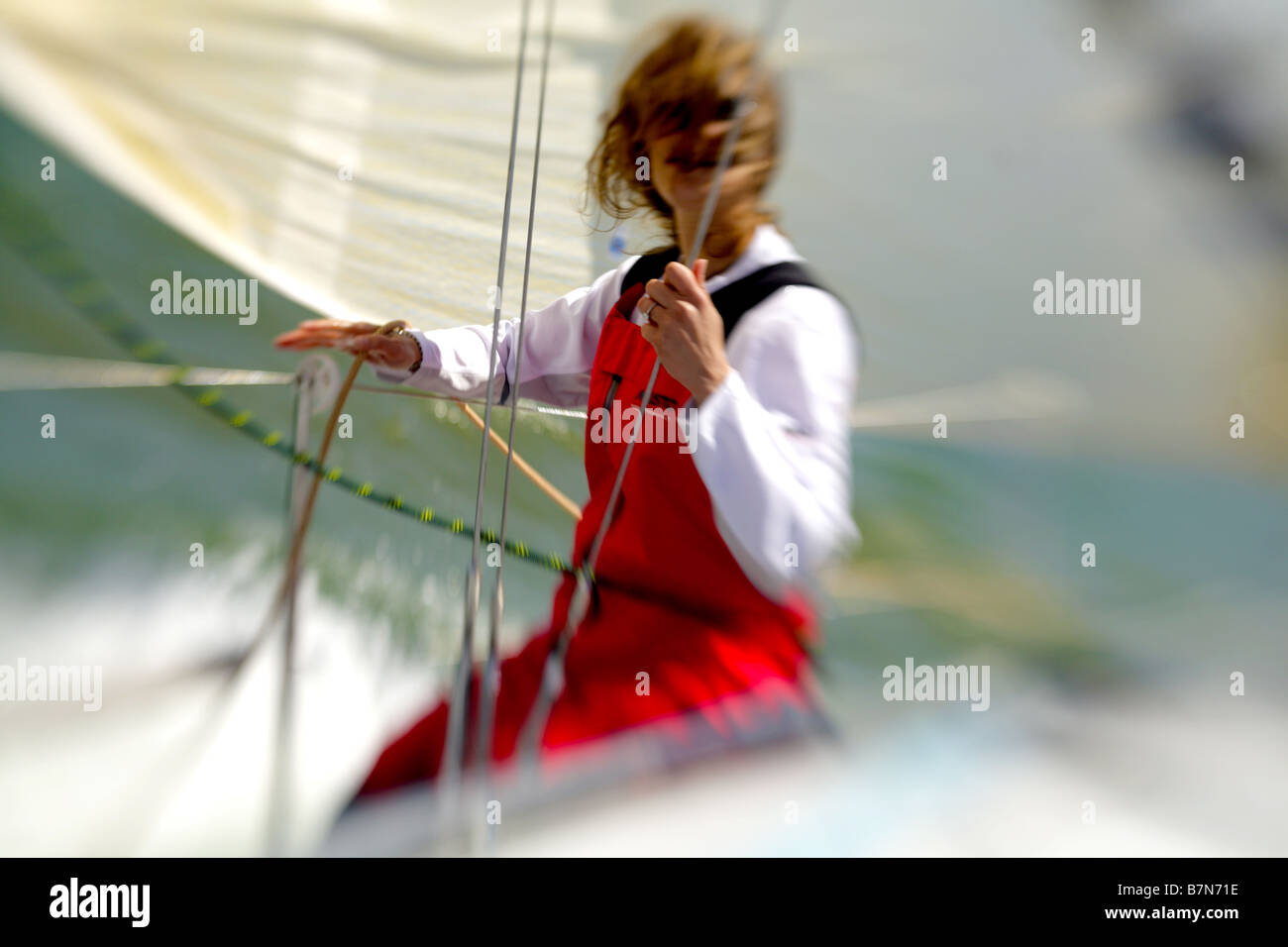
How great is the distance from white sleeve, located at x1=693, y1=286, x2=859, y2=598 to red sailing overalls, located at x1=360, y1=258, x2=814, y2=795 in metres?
0.04

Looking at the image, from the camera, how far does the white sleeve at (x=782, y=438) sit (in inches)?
23.4

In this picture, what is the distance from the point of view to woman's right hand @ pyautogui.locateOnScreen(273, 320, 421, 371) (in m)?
0.77

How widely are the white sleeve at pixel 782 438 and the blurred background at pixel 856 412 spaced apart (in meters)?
0.18

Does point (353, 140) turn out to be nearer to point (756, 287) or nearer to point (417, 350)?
point (417, 350)

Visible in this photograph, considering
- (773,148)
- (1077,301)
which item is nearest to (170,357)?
(773,148)

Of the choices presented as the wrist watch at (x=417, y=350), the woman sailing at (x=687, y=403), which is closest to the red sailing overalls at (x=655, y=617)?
the woman sailing at (x=687, y=403)

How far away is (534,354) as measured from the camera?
778 mm

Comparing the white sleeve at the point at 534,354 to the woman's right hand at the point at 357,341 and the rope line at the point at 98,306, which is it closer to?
the woman's right hand at the point at 357,341

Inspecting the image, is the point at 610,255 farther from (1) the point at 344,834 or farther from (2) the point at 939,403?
(1) the point at 344,834

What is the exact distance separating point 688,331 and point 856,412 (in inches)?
11.2

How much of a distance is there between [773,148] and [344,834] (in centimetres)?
64

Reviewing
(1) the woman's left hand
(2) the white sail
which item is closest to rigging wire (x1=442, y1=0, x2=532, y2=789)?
(2) the white sail

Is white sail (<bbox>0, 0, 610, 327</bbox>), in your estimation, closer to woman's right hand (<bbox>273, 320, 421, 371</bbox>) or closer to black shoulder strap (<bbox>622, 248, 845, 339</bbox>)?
woman's right hand (<bbox>273, 320, 421, 371</bbox>)
